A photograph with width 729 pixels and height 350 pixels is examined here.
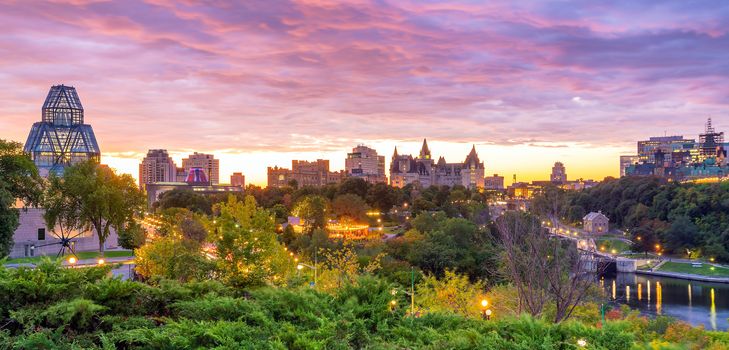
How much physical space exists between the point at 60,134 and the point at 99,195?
3578 centimetres

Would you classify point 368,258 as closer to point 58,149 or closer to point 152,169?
point 58,149

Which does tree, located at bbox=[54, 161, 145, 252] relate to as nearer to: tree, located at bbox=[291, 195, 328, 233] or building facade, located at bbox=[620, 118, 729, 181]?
tree, located at bbox=[291, 195, 328, 233]

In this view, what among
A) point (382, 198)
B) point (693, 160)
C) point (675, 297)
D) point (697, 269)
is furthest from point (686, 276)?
point (693, 160)

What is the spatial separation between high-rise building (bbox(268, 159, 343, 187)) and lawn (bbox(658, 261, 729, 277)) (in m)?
114

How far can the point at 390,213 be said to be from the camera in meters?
80.4

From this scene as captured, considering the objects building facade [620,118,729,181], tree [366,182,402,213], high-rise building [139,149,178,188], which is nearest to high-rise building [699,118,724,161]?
building facade [620,118,729,181]

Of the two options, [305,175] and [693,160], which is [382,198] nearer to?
[305,175]

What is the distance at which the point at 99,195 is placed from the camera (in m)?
32.1

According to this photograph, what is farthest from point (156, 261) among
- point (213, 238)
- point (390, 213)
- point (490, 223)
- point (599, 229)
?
point (599, 229)

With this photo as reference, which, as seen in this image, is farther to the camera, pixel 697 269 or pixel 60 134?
pixel 60 134

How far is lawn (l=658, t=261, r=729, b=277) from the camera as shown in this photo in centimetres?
5375

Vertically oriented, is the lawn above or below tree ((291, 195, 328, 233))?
below

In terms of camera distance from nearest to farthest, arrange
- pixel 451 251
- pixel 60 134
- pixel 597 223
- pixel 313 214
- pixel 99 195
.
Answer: pixel 99 195 < pixel 451 251 < pixel 313 214 < pixel 60 134 < pixel 597 223

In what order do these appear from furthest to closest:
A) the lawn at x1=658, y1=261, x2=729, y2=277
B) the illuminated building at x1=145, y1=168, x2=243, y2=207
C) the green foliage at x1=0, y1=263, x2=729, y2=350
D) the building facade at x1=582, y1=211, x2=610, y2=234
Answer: the illuminated building at x1=145, y1=168, x2=243, y2=207, the building facade at x1=582, y1=211, x2=610, y2=234, the lawn at x1=658, y1=261, x2=729, y2=277, the green foliage at x1=0, y1=263, x2=729, y2=350
